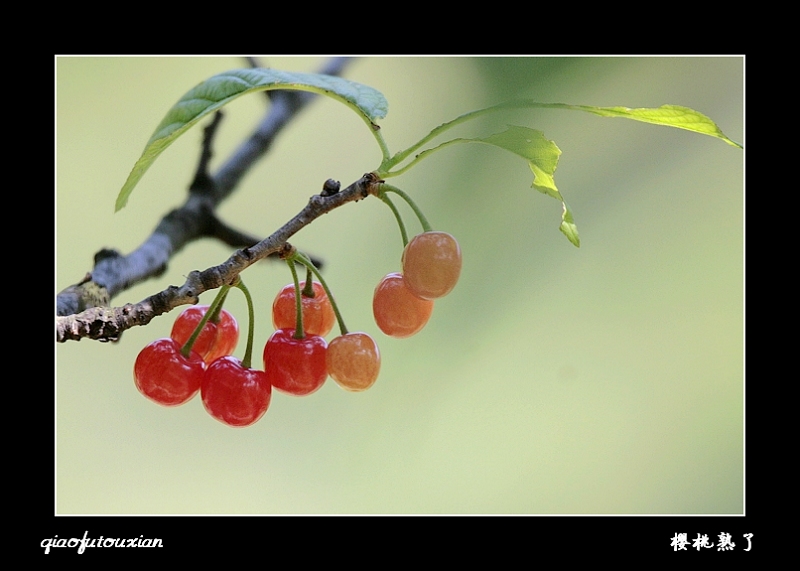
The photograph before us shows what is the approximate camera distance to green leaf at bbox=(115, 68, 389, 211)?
71cm

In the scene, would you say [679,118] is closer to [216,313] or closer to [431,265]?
[431,265]

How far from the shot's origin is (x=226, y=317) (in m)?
1.01

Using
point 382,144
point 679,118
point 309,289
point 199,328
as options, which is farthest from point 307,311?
point 679,118

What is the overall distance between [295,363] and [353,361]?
0.23 feet

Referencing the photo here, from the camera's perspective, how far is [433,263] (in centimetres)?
83

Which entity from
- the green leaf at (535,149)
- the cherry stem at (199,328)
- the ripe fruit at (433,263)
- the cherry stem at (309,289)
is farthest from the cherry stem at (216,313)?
the green leaf at (535,149)

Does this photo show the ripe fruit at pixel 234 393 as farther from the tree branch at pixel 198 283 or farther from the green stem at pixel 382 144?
the green stem at pixel 382 144

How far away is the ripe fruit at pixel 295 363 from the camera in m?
0.91

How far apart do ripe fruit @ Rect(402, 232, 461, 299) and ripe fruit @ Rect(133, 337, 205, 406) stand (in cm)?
29

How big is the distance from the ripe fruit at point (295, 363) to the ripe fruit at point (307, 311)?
6cm

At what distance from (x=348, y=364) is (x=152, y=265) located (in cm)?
35

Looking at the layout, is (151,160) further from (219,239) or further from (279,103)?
(279,103)

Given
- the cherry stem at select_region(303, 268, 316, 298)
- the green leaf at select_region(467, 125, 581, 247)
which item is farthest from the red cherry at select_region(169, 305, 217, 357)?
the green leaf at select_region(467, 125, 581, 247)

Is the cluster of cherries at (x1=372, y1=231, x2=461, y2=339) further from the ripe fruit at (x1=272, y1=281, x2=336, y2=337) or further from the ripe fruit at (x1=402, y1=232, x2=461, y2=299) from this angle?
the ripe fruit at (x1=272, y1=281, x2=336, y2=337)
